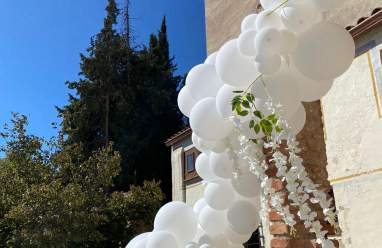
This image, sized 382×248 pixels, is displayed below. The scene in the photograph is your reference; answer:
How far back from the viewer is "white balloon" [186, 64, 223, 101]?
209 cm

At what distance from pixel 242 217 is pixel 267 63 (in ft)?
2.37

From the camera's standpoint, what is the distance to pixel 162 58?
26984mm

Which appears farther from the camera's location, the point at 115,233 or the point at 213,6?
the point at 115,233

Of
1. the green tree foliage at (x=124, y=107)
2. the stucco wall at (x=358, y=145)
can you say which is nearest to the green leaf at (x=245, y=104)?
the stucco wall at (x=358, y=145)

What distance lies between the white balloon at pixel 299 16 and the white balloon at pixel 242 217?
83 cm

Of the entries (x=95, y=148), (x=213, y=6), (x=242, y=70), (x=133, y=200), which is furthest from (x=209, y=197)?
(x=95, y=148)

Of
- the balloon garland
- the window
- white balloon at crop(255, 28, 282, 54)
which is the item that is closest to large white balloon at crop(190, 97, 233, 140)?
the balloon garland

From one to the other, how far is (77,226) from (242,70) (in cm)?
989

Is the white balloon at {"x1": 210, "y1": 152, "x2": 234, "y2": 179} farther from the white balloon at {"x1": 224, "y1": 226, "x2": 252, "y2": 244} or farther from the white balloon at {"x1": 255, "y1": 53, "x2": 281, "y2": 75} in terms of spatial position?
the white balloon at {"x1": 255, "y1": 53, "x2": 281, "y2": 75}

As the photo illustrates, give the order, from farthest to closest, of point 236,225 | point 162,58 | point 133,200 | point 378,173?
point 162,58 → point 133,200 → point 378,173 → point 236,225

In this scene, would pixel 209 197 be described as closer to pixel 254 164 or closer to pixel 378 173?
pixel 254 164

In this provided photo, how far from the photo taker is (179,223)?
88.7 inches

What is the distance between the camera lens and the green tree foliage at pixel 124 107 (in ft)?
74.6

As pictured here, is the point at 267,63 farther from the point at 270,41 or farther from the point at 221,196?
the point at 221,196
